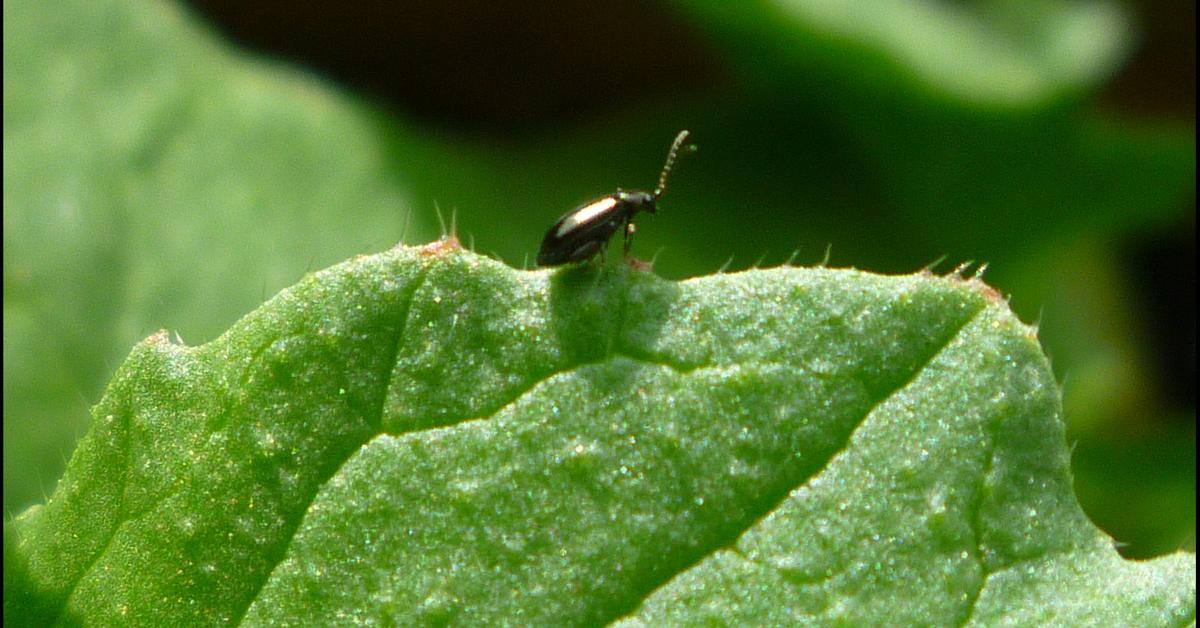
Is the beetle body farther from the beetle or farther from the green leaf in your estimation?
the green leaf

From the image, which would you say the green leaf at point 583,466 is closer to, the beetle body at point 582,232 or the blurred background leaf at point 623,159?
the beetle body at point 582,232

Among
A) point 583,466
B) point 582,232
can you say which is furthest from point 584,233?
point 583,466

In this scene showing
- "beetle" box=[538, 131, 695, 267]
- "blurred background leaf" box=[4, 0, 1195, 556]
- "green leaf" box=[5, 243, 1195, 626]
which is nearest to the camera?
"green leaf" box=[5, 243, 1195, 626]

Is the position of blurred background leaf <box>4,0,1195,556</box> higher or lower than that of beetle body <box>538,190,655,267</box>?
higher

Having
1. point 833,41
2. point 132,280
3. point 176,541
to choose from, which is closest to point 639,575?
point 176,541

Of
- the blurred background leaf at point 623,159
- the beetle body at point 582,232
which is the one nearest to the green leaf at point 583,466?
the beetle body at point 582,232

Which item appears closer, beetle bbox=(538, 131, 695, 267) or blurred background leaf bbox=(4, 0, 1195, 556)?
beetle bbox=(538, 131, 695, 267)

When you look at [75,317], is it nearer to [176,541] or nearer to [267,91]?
[267,91]

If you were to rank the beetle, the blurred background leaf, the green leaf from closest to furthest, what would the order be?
the green leaf < the beetle < the blurred background leaf

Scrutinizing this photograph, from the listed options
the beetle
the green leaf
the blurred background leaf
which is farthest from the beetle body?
the blurred background leaf
